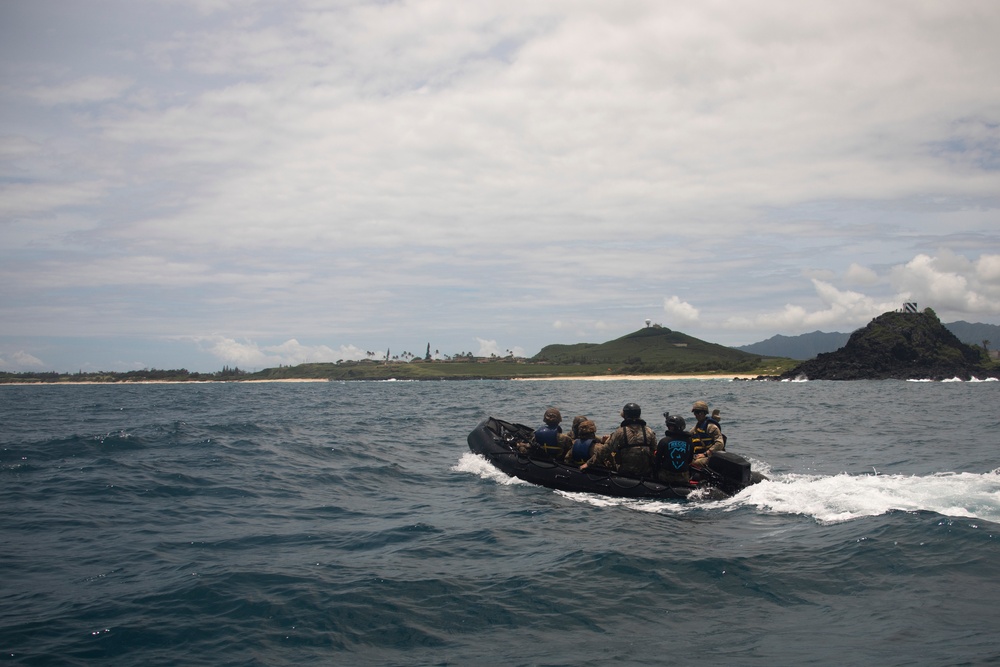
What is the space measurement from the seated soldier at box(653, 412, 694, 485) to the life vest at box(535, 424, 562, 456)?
279 centimetres

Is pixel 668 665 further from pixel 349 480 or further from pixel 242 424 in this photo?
pixel 242 424

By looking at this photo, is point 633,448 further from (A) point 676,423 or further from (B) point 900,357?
(B) point 900,357

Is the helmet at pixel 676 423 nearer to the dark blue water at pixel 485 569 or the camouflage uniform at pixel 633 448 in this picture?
the camouflage uniform at pixel 633 448

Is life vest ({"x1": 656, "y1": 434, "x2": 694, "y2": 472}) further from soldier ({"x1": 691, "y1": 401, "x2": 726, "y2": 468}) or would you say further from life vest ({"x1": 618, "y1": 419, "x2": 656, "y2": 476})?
soldier ({"x1": 691, "y1": 401, "x2": 726, "y2": 468})

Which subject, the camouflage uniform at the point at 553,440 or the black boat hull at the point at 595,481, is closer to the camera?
the black boat hull at the point at 595,481

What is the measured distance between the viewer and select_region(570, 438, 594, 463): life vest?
16.8m

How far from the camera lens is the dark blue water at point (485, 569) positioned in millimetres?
7270

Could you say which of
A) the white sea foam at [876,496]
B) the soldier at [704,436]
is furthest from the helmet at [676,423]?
the white sea foam at [876,496]

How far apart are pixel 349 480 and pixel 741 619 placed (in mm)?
12957

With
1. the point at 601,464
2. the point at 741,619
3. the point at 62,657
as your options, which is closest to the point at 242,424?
the point at 601,464

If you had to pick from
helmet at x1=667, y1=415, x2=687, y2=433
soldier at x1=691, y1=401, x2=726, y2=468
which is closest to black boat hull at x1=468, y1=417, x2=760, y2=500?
soldier at x1=691, y1=401, x2=726, y2=468

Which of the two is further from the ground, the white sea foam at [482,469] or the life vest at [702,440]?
the life vest at [702,440]

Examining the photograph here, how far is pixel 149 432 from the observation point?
93.0ft

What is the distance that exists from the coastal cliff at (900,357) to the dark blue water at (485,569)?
12174 centimetres
